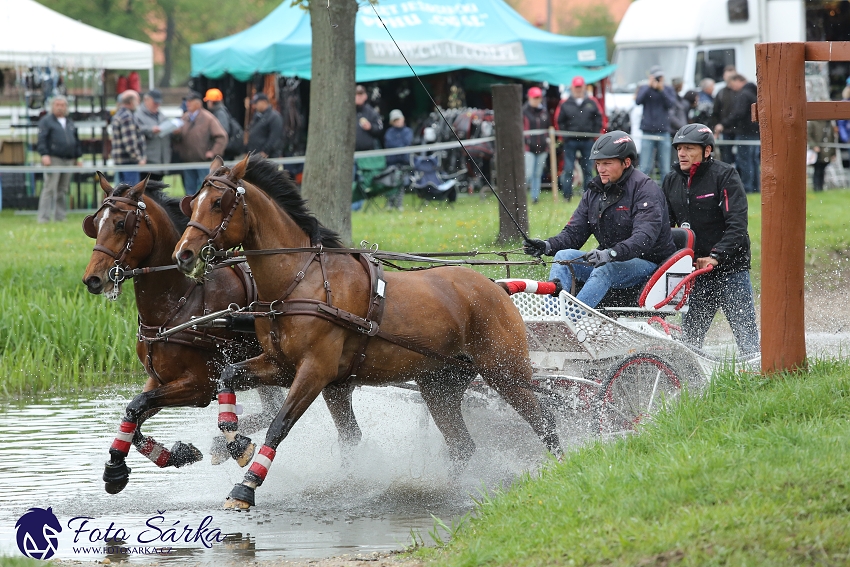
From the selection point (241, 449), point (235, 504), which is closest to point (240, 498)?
point (235, 504)

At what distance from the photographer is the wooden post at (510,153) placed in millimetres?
12984

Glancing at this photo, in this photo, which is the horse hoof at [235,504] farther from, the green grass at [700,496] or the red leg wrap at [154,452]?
the green grass at [700,496]

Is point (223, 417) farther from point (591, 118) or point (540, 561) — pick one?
point (591, 118)

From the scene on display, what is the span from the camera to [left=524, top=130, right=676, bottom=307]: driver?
25.3 ft

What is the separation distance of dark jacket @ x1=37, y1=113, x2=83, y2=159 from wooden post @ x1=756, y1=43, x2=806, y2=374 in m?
14.3

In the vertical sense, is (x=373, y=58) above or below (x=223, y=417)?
above

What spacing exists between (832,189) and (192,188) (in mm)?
11638

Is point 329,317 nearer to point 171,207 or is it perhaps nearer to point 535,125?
point 171,207

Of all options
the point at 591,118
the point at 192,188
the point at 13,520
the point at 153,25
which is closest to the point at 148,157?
the point at 192,188

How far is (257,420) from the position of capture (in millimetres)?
7688

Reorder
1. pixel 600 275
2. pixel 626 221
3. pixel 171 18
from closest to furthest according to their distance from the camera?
pixel 600 275 < pixel 626 221 < pixel 171 18

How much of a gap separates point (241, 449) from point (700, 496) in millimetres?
2716

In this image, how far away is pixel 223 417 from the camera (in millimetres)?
6430

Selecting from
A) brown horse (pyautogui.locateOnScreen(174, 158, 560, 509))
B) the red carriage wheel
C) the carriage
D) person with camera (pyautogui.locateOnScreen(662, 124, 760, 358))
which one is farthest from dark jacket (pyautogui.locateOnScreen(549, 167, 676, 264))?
brown horse (pyautogui.locateOnScreen(174, 158, 560, 509))
